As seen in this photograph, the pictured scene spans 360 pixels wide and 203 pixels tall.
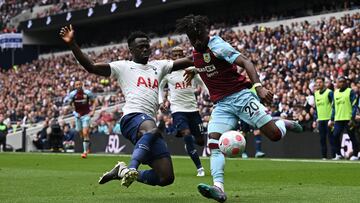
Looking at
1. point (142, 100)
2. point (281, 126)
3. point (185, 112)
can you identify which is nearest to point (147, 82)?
point (142, 100)

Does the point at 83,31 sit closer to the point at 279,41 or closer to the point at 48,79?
the point at 48,79

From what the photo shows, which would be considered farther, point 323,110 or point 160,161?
point 323,110

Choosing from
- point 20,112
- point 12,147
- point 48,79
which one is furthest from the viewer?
point 48,79

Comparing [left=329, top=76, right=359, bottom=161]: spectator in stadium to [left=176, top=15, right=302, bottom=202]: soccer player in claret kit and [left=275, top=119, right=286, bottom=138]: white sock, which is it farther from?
[left=176, top=15, right=302, bottom=202]: soccer player in claret kit

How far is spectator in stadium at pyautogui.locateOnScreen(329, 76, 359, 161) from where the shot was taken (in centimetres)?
2084

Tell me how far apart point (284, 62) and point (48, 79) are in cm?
2558

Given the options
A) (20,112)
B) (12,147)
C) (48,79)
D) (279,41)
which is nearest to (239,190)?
(279,41)

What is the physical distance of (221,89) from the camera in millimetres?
10117

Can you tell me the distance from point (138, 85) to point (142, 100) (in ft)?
0.73

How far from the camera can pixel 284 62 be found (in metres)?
30.6

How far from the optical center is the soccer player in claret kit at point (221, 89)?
32.1ft

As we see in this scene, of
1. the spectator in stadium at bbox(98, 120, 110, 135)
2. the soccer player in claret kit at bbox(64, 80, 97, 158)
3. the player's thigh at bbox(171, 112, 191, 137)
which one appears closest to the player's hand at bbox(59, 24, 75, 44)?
the player's thigh at bbox(171, 112, 191, 137)

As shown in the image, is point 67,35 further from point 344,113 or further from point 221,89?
point 344,113

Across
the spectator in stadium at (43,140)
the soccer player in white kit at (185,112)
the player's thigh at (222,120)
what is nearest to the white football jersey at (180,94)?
the soccer player in white kit at (185,112)
